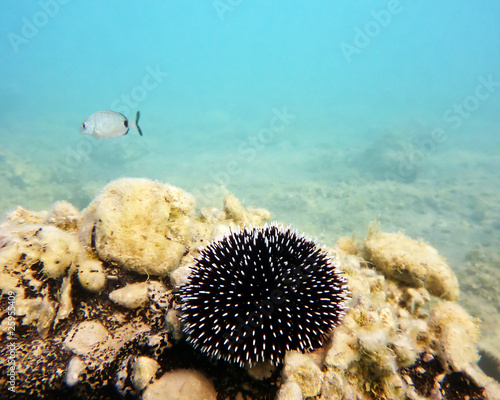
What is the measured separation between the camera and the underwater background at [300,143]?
16188mm

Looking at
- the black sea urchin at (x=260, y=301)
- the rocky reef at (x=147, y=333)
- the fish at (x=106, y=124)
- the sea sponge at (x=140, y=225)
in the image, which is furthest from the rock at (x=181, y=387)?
the fish at (x=106, y=124)

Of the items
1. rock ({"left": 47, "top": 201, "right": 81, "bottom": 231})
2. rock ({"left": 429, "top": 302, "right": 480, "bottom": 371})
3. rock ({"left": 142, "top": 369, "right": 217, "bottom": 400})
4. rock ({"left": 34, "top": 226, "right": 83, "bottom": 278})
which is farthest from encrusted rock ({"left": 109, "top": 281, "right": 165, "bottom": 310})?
rock ({"left": 429, "top": 302, "right": 480, "bottom": 371})

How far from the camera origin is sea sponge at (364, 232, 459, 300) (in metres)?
4.17

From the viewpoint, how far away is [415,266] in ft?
13.5

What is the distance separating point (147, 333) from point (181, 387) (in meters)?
0.68

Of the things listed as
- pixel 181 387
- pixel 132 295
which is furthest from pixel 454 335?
pixel 132 295

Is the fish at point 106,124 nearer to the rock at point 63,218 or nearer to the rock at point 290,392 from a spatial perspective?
the rock at point 63,218

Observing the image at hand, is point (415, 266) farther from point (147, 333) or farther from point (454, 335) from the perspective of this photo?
point (147, 333)

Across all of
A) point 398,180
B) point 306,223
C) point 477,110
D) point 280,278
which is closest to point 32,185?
point 306,223

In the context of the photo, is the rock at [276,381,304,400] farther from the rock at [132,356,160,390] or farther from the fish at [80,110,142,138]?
the fish at [80,110,142,138]

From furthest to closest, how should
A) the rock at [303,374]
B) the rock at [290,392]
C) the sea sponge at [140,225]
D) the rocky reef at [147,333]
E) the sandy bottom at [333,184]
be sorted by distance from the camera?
the sandy bottom at [333,184] < the sea sponge at [140,225] < the rocky reef at [147,333] < the rock at [303,374] < the rock at [290,392]

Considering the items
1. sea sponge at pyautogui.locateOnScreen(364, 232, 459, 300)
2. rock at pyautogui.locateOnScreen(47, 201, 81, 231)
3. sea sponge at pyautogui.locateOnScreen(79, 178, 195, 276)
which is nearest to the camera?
sea sponge at pyautogui.locateOnScreen(79, 178, 195, 276)

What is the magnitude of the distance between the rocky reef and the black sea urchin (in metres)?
0.29

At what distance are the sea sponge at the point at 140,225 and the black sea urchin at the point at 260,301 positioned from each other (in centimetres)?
→ 91
